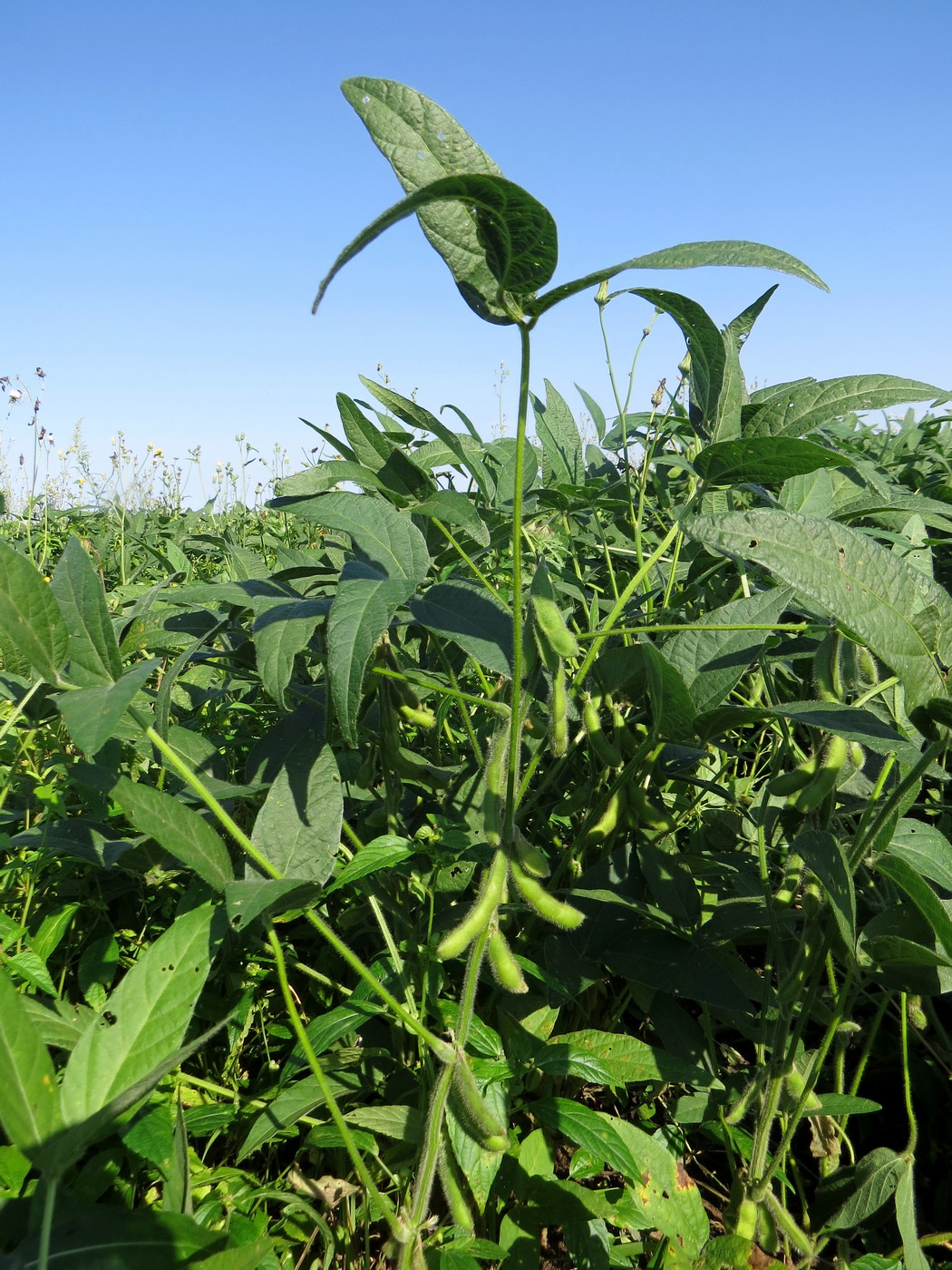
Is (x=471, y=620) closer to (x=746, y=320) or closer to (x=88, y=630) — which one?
(x=88, y=630)

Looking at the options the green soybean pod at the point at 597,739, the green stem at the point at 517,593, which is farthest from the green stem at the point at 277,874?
the green soybean pod at the point at 597,739

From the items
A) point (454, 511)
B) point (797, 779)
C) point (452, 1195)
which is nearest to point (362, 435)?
point (454, 511)

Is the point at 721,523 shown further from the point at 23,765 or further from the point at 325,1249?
the point at 23,765

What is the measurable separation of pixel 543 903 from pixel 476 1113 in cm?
26

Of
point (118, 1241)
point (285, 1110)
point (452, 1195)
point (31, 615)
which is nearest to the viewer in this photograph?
point (118, 1241)

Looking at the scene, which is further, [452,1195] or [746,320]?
[746,320]

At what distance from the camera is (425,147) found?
2.69 ft

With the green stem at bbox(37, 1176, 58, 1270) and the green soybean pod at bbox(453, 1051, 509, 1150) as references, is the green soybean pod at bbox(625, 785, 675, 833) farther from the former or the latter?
the green stem at bbox(37, 1176, 58, 1270)

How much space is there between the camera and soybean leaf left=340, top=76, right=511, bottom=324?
2.67ft

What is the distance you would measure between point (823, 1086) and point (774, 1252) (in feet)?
1.05

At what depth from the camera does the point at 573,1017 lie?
1.45 meters

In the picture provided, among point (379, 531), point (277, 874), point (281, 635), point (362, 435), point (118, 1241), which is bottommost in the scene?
point (118, 1241)

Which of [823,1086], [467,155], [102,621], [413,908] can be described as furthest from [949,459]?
[102,621]

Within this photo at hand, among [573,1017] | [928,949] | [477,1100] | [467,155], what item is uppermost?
[467,155]
